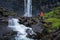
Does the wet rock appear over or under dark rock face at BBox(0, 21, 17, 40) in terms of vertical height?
over

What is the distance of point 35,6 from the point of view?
49.8 m

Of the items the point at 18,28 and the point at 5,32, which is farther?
the point at 18,28

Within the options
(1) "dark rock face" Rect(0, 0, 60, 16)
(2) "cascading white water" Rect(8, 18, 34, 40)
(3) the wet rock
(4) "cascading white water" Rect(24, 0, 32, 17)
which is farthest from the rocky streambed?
(4) "cascading white water" Rect(24, 0, 32, 17)

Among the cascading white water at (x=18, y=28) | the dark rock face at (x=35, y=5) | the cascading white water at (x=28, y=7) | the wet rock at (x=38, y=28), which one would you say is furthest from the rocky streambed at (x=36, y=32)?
the cascading white water at (x=28, y=7)

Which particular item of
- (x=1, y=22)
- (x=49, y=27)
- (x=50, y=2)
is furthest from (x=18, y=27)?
(x=50, y=2)

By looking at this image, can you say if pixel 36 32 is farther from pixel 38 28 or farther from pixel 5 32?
pixel 5 32

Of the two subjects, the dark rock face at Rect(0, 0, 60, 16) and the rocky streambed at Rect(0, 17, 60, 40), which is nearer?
the rocky streambed at Rect(0, 17, 60, 40)

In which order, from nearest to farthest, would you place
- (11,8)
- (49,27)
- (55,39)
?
(55,39), (49,27), (11,8)

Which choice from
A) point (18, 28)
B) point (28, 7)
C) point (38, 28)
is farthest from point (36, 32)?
point (28, 7)

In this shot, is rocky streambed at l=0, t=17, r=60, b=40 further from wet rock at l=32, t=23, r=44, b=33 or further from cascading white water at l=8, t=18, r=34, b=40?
cascading white water at l=8, t=18, r=34, b=40

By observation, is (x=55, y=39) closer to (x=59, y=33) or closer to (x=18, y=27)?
(x=59, y=33)

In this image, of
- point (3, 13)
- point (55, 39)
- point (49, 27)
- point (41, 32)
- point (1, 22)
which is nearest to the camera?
point (55, 39)

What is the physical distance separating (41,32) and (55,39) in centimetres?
366

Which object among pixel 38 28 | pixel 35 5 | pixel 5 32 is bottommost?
pixel 5 32
